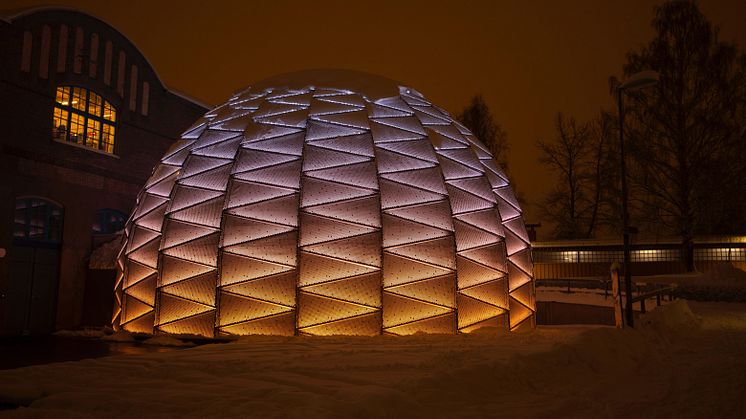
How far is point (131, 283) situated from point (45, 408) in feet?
24.7

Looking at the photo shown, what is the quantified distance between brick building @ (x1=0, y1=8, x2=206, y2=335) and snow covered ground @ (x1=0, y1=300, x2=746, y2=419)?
13.9m

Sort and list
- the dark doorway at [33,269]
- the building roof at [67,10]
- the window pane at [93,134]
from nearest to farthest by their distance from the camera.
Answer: the building roof at [67,10], the dark doorway at [33,269], the window pane at [93,134]

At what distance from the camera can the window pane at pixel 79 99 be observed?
862 inches

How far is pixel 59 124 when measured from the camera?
69.6ft

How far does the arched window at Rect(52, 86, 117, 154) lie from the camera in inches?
838

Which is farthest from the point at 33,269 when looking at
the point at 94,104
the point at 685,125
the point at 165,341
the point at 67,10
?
the point at 685,125

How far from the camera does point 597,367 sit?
7.77 m

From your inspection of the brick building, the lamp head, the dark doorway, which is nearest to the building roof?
the brick building

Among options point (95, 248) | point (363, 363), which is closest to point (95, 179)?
point (95, 248)

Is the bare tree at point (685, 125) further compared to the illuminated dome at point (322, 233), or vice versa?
the bare tree at point (685, 125)

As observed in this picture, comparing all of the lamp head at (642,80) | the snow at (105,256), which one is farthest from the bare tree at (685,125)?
the snow at (105,256)

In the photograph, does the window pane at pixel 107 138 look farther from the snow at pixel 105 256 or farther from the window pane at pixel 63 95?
the snow at pixel 105 256

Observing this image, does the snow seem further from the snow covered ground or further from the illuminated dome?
the snow covered ground

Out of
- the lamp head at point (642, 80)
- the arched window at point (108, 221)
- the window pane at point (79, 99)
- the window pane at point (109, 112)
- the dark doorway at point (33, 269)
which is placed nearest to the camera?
the lamp head at point (642, 80)
